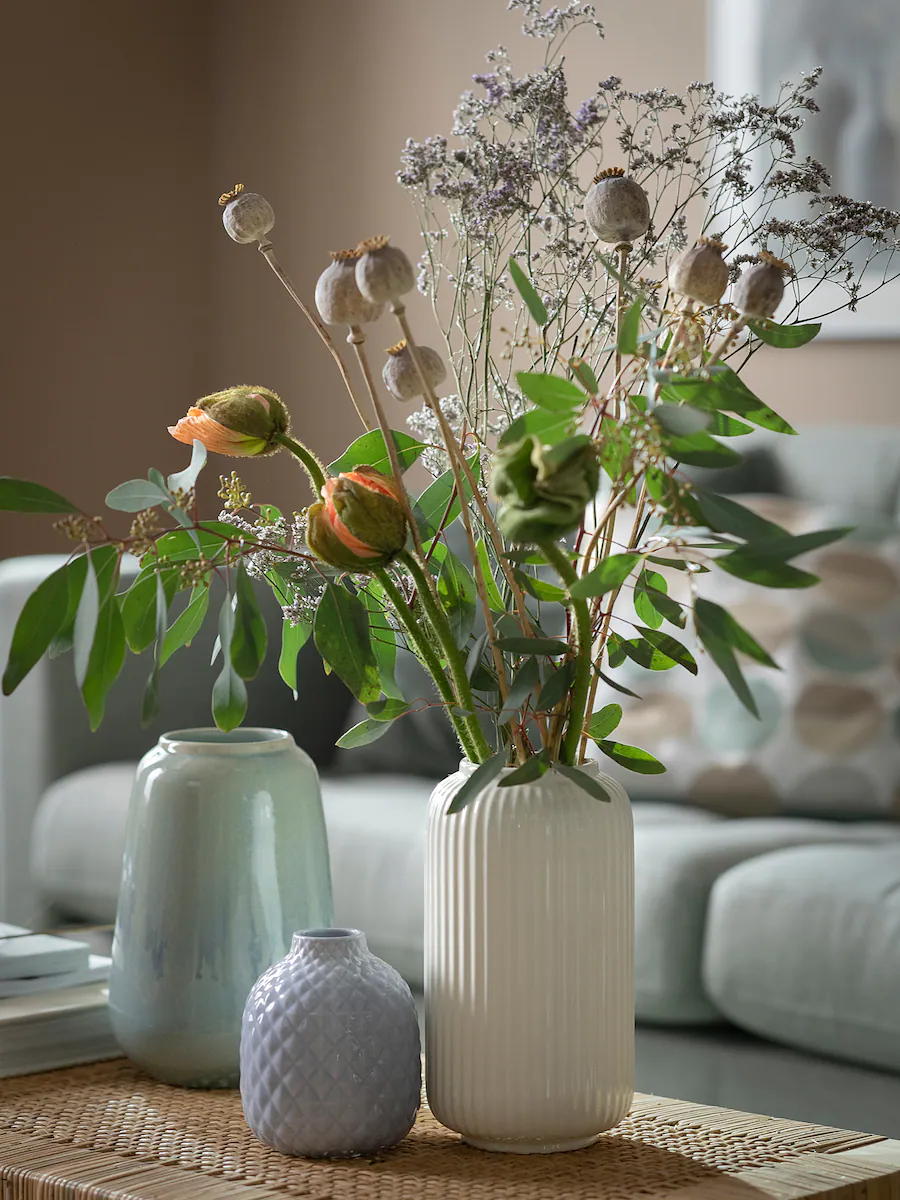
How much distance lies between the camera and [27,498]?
0.77 metres

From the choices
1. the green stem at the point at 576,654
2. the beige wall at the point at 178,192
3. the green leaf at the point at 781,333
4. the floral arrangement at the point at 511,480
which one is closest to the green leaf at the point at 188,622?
the floral arrangement at the point at 511,480

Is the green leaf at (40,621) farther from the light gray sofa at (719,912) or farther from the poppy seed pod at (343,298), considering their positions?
the light gray sofa at (719,912)

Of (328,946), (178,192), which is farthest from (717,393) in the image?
(178,192)

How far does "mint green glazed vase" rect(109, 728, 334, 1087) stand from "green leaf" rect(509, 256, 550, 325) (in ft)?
1.20

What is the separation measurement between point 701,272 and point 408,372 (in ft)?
0.52

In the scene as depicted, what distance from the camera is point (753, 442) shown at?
2520 millimetres

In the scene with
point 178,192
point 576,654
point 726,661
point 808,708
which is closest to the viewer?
point 726,661

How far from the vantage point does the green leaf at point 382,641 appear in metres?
0.90

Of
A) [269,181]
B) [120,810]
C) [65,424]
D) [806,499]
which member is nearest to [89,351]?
[65,424]

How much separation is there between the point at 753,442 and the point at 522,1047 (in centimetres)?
184

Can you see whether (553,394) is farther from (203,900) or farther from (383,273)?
(203,900)

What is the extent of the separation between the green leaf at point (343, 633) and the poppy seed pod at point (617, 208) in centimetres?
23

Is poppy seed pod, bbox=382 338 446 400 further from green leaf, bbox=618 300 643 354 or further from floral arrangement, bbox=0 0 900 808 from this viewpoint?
green leaf, bbox=618 300 643 354

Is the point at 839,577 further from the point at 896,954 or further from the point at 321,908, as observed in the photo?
the point at 321,908
